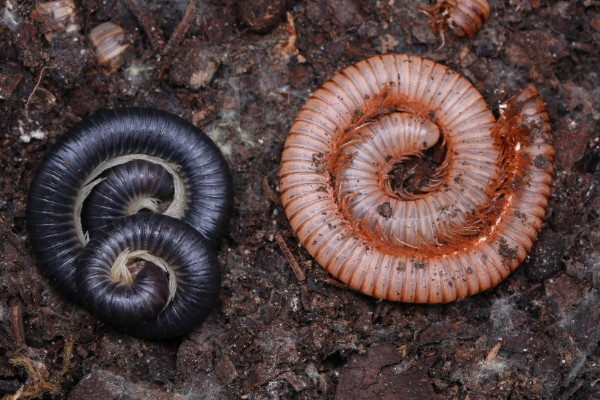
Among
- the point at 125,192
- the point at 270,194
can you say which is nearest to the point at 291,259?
the point at 270,194

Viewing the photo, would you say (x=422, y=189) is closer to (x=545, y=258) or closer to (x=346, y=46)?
(x=545, y=258)

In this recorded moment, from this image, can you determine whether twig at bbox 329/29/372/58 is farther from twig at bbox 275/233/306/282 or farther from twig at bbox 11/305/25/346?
→ twig at bbox 11/305/25/346

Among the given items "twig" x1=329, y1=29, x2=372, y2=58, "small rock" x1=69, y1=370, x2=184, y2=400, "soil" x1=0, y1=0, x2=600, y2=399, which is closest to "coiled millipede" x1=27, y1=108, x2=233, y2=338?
"soil" x1=0, y1=0, x2=600, y2=399

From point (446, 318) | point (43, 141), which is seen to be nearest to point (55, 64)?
point (43, 141)

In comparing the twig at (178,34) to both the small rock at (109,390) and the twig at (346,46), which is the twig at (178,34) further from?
the small rock at (109,390)

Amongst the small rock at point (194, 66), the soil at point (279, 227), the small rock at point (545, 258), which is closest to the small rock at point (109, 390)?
the soil at point (279, 227)

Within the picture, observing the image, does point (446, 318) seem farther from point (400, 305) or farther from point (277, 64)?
point (277, 64)
